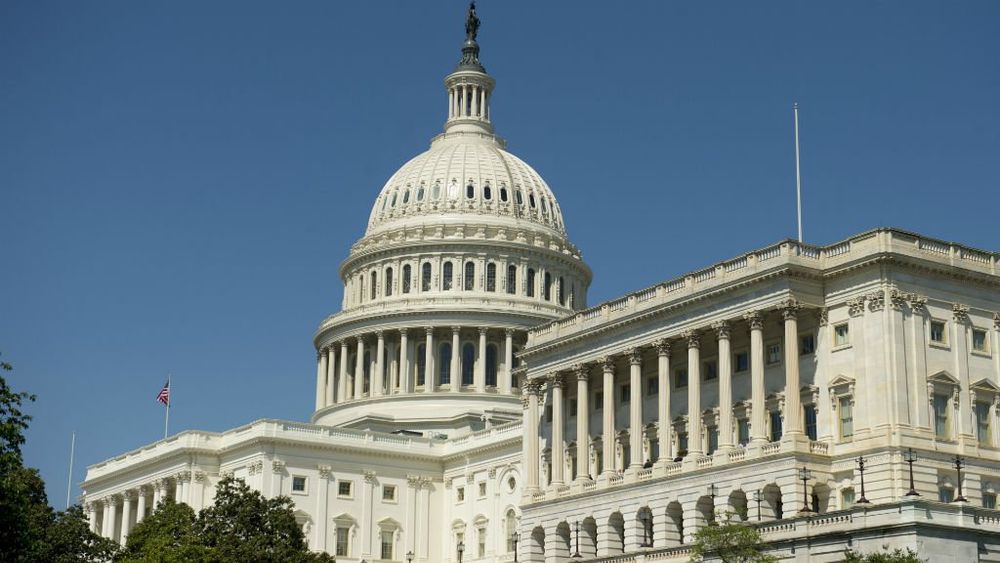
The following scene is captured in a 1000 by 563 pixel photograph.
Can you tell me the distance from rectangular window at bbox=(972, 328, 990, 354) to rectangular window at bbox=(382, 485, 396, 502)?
6344 centimetres

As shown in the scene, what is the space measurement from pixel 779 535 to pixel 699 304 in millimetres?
22409

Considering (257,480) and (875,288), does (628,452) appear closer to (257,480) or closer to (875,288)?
(875,288)

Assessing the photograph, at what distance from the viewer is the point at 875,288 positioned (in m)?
91.1

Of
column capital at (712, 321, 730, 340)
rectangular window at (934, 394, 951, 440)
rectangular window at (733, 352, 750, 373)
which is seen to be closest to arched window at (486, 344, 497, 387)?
rectangular window at (733, 352, 750, 373)

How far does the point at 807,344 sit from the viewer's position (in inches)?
3780

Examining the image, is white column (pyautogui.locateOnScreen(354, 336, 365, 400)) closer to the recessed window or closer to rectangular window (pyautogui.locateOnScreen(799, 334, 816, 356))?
the recessed window

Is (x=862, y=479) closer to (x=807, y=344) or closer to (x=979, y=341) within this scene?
(x=807, y=344)

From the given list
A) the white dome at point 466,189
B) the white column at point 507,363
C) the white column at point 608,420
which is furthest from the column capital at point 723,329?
the white dome at point 466,189

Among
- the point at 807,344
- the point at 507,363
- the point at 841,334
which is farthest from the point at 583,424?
the point at 507,363

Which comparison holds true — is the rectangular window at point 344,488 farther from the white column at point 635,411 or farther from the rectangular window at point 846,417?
the rectangular window at point 846,417

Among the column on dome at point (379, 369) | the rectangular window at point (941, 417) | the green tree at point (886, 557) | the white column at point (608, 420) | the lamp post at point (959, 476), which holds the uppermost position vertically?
the column on dome at point (379, 369)

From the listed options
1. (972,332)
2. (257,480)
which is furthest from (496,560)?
(972,332)

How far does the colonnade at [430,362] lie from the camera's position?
541 ft

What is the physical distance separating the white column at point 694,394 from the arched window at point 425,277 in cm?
7219
